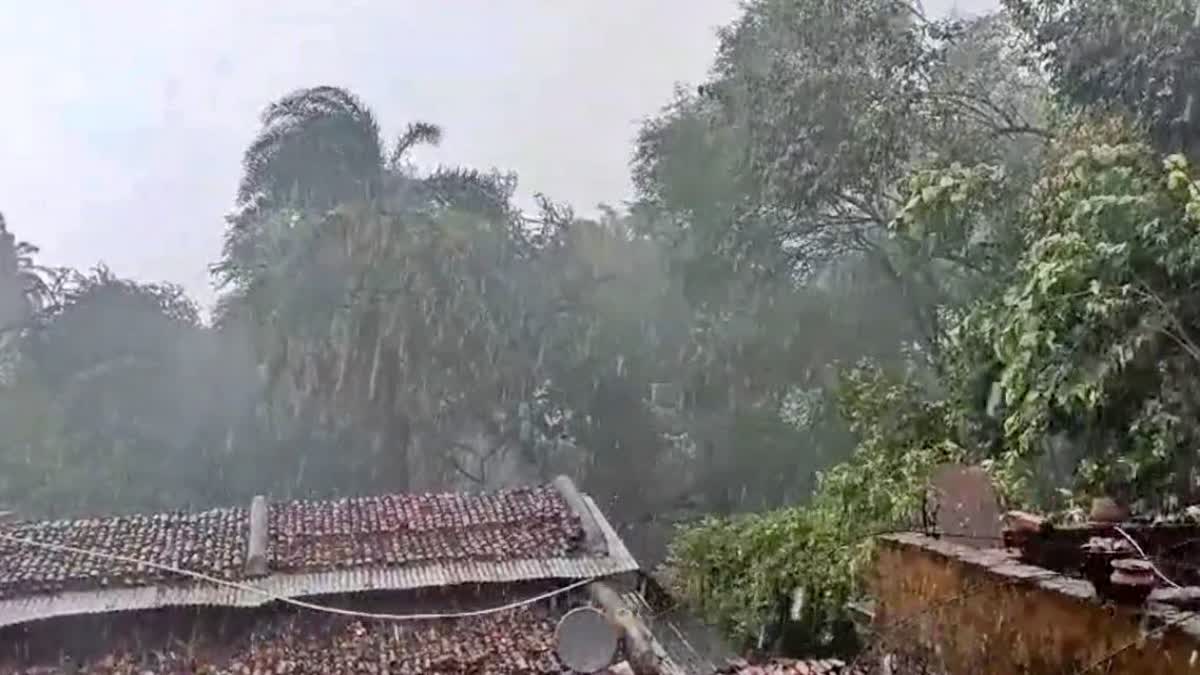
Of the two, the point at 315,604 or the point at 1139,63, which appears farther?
the point at 315,604

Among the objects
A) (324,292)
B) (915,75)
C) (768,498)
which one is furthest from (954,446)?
(324,292)

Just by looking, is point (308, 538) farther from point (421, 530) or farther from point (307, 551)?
point (421, 530)

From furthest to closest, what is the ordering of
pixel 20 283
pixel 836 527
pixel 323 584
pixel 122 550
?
pixel 20 283 → pixel 122 550 → pixel 836 527 → pixel 323 584

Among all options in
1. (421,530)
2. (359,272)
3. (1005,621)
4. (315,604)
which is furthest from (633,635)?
(359,272)

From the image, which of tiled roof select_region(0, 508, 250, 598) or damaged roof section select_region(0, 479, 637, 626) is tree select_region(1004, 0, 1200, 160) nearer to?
damaged roof section select_region(0, 479, 637, 626)

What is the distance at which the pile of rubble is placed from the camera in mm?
9227

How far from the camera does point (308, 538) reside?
377 inches

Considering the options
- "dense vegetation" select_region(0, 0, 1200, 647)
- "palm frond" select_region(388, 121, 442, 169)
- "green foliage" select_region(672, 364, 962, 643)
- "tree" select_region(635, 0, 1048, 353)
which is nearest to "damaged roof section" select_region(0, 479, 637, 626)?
"green foliage" select_region(672, 364, 962, 643)

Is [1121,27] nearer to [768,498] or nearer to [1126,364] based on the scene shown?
[1126,364]

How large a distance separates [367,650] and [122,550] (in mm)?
2342

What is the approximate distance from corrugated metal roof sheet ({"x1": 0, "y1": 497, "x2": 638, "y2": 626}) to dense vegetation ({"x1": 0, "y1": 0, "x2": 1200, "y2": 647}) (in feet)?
5.33

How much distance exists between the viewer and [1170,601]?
3.09 meters

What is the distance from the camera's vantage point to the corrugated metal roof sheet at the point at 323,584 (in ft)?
27.6

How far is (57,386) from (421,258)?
225 inches
